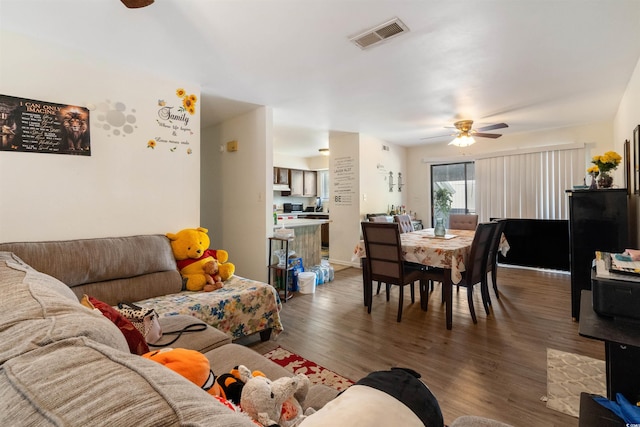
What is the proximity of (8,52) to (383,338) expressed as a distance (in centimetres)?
358

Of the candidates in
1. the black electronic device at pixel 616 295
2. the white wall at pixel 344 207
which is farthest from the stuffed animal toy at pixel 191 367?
the white wall at pixel 344 207

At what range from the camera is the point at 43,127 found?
7.37 feet

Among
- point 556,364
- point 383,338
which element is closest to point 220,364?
point 383,338

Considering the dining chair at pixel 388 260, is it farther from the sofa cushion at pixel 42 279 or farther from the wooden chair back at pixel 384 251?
the sofa cushion at pixel 42 279

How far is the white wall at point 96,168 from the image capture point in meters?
2.16

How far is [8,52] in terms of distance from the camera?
2.11 metres

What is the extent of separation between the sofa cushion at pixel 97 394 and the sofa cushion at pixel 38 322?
0.32ft

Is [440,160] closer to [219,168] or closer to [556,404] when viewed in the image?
[219,168]

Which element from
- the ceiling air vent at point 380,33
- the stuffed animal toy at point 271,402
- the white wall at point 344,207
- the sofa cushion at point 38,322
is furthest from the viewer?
the white wall at point 344,207

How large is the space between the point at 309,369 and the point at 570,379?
5.75 ft

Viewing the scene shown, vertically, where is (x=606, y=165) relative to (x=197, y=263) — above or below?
above

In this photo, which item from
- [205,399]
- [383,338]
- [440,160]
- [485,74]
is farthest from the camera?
[440,160]

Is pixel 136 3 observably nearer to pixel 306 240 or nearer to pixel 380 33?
pixel 380 33

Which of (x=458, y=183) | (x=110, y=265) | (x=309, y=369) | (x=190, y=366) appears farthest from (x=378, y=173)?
(x=190, y=366)
